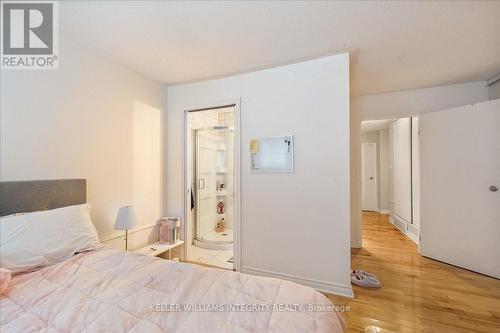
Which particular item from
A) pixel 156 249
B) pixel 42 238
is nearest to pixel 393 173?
pixel 156 249

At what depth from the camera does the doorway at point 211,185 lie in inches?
133

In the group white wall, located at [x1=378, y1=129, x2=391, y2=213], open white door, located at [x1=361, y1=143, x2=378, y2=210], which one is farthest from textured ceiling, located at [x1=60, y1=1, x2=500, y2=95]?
open white door, located at [x1=361, y1=143, x2=378, y2=210]

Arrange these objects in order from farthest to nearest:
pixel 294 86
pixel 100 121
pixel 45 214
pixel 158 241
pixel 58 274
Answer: pixel 158 241 < pixel 294 86 < pixel 100 121 < pixel 45 214 < pixel 58 274

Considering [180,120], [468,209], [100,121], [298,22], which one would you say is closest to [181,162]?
[180,120]

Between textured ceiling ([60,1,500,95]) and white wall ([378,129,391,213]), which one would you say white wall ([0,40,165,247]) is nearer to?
textured ceiling ([60,1,500,95])

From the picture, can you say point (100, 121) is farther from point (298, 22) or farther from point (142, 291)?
point (298, 22)

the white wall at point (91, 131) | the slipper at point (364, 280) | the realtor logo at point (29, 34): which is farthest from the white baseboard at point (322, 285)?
the realtor logo at point (29, 34)

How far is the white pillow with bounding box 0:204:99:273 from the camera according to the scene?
4.08 feet

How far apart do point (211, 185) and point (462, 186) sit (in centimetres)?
377

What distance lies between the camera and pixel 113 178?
7.25ft

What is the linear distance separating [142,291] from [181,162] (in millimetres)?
1949

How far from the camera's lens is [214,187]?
4090mm

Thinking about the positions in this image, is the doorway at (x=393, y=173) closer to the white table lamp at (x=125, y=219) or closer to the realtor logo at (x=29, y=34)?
the white table lamp at (x=125, y=219)

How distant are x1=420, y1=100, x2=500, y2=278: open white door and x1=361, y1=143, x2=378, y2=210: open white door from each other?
10.2 feet
